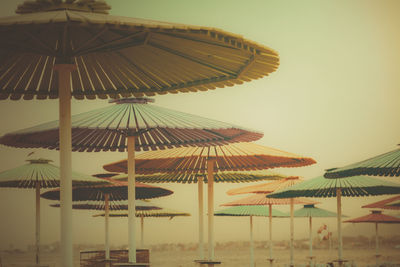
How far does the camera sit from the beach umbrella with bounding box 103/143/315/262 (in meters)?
7.54

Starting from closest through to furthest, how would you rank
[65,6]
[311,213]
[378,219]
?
1. [65,6]
2. [378,219]
3. [311,213]

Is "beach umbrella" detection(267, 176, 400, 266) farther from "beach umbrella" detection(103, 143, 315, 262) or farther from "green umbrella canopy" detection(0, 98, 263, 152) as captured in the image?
"green umbrella canopy" detection(0, 98, 263, 152)

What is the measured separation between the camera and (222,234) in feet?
69.4

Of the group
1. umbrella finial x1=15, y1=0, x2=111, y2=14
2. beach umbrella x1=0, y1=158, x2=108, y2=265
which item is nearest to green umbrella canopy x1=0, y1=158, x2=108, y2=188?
beach umbrella x1=0, y1=158, x2=108, y2=265

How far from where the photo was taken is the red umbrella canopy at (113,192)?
31.1ft

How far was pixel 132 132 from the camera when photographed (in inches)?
225

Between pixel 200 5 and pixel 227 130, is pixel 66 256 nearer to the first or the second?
pixel 227 130

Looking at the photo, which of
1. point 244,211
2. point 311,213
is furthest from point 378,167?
point 311,213

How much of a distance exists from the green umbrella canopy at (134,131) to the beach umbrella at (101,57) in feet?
3.44

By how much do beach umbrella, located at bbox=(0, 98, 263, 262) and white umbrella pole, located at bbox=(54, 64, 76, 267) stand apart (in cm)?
158

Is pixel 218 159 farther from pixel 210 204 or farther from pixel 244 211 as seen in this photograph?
pixel 244 211

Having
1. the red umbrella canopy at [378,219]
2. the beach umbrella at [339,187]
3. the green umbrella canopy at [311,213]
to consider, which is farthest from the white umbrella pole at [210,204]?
the red umbrella canopy at [378,219]

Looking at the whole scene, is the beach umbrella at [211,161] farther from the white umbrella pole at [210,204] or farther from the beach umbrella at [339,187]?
the beach umbrella at [339,187]

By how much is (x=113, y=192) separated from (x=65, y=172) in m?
7.31
